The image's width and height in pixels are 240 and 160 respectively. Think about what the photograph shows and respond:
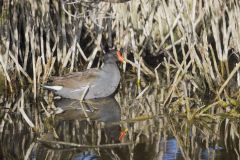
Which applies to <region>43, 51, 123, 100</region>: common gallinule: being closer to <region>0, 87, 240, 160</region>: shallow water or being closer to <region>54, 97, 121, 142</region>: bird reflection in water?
<region>54, 97, 121, 142</region>: bird reflection in water

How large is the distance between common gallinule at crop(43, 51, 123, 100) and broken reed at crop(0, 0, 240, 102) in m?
0.25

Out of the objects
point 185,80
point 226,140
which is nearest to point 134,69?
point 185,80

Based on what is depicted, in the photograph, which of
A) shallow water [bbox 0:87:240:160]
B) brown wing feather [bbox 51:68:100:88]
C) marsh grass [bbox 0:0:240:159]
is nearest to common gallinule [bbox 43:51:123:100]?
brown wing feather [bbox 51:68:100:88]

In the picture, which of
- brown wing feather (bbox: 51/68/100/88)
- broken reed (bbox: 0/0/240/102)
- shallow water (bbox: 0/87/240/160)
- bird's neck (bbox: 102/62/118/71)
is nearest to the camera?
shallow water (bbox: 0/87/240/160)

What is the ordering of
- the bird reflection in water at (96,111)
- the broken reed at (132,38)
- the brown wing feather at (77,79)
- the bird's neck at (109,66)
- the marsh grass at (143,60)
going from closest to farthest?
the marsh grass at (143,60) < the bird reflection in water at (96,111) < the broken reed at (132,38) < the brown wing feather at (77,79) < the bird's neck at (109,66)

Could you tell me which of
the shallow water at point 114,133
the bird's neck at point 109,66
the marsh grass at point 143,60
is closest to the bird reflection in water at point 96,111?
the shallow water at point 114,133

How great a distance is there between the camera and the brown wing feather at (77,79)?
27.0 feet

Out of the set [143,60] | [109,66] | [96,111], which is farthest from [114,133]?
[143,60]

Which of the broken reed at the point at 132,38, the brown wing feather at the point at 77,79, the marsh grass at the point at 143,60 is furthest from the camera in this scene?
the brown wing feather at the point at 77,79

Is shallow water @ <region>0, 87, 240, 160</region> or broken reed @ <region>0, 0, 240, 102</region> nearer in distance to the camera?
shallow water @ <region>0, 87, 240, 160</region>

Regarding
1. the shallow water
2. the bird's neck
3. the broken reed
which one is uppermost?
the broken reed

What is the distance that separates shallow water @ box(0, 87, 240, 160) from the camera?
572 cm

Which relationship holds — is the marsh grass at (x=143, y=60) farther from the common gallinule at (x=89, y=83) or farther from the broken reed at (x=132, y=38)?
the common gallinule at (x=89, y=83)

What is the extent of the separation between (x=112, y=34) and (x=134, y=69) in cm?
70
